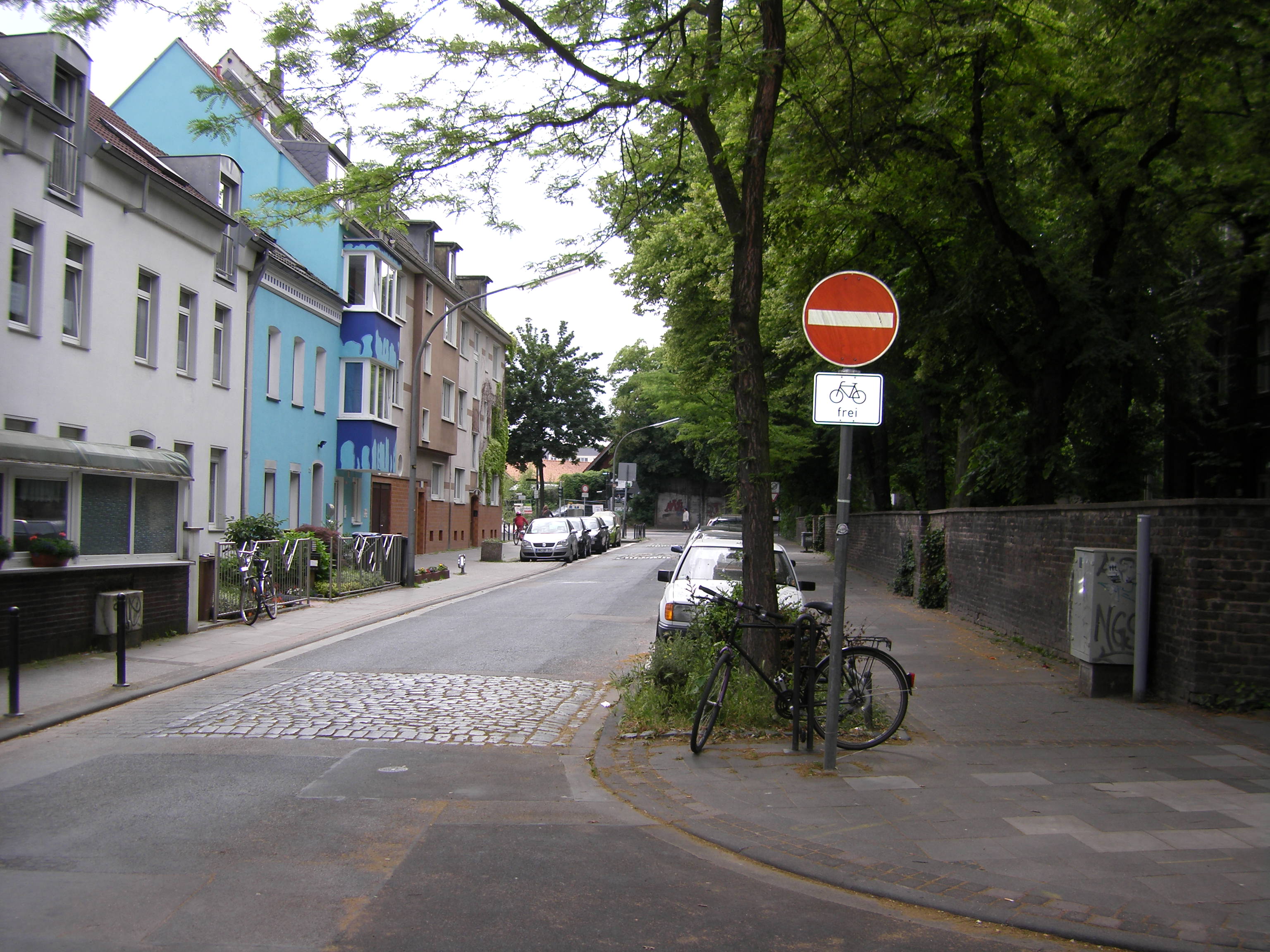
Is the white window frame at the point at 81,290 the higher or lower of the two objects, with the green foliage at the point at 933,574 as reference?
higher

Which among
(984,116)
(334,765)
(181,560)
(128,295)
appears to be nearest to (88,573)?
(181,560)

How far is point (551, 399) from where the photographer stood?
65.6 metres

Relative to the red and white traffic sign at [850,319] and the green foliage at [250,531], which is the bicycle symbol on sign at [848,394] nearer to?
the red and white traffic sign at [850,319]

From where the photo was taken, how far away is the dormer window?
28.9m

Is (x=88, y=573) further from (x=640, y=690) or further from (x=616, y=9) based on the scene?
(x=616, y=9)

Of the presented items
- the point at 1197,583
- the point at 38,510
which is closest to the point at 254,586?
the point at 38,510

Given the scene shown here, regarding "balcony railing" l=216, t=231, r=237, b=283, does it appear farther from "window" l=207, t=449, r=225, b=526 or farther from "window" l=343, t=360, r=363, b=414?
"window" l=343, t=360, r=363, b=414

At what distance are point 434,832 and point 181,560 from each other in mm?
9657

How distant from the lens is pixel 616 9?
862 centimetres

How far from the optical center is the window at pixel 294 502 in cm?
2561

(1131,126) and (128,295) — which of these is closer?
(1131,126)

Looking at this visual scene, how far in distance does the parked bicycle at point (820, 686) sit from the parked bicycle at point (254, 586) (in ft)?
33.6

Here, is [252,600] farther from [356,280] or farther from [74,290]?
[356,280]

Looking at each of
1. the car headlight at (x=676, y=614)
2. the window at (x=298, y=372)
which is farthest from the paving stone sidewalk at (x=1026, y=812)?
the window at (x=298, y=372)
